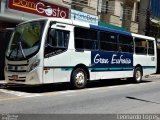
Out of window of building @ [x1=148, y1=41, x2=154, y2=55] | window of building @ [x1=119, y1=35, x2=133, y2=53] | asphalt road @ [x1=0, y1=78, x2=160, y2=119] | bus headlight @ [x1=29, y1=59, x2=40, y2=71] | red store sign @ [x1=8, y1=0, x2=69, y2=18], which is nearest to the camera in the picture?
asphalt road @ [x1=0, y1=78, x2=160, y2=119]

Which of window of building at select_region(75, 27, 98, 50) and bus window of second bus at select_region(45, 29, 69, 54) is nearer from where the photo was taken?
bus window of second bus at select_region(45, 29, 69, 54)

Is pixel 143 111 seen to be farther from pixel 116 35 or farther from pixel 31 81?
pixel 116 35

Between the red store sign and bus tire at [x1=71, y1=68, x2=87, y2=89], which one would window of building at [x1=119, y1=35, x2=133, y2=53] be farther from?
the red store sign

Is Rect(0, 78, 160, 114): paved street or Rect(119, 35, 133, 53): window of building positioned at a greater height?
Rect(119, 35, 133, 53): window of building

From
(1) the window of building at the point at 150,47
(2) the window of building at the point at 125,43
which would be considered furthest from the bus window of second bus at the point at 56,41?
(1) the window of building at the point at 150,47

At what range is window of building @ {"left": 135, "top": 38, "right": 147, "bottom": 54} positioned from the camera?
20.4m

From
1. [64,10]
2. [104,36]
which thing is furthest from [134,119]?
[64,10]

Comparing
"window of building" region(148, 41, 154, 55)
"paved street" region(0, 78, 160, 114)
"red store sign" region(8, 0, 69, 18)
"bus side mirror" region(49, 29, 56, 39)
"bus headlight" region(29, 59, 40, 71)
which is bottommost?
"paved street" region(0, 78, 160, 114)

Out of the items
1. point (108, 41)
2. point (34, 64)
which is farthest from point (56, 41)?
point (108, 41)

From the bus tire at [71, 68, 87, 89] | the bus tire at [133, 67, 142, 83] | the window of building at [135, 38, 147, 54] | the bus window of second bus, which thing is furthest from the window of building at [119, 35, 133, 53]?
the bus window of second bus

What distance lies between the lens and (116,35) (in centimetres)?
1845

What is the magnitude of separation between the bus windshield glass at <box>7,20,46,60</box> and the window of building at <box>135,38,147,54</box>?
25.2ft

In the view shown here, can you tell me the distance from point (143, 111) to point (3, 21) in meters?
11.6

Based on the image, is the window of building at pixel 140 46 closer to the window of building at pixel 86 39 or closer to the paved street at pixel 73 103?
the window of building at pixel 86 39
